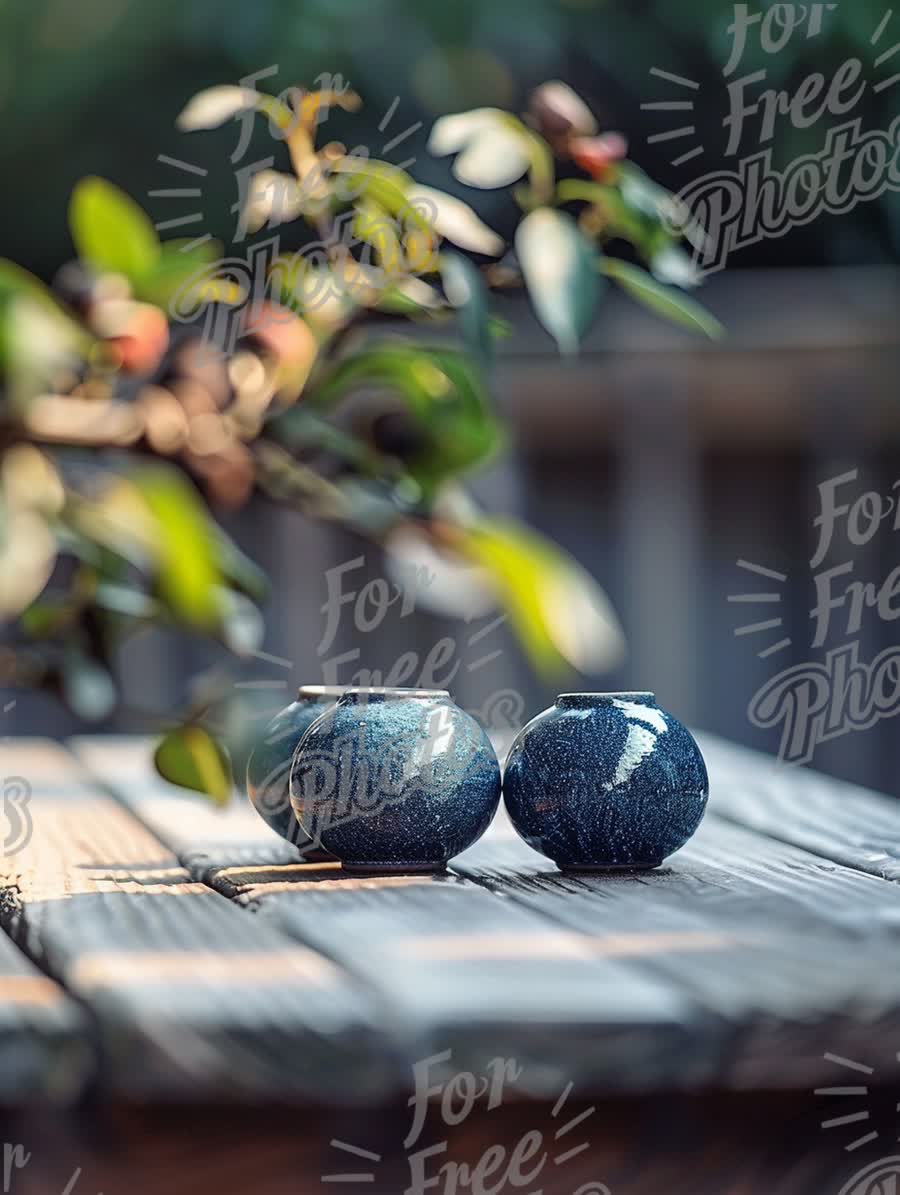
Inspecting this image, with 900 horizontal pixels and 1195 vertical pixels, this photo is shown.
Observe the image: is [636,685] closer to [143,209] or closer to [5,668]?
[143,209]

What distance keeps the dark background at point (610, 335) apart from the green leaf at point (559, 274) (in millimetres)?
2133

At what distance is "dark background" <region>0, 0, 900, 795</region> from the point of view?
3.01 metres

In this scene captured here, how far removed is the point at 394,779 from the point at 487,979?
327mm

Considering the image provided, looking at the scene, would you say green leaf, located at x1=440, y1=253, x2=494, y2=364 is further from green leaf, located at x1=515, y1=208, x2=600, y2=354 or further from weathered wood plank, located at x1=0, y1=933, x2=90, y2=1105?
weathered wood plank, located at x1=0, y1=933, x2=90, y2=1105

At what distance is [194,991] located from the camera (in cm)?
71

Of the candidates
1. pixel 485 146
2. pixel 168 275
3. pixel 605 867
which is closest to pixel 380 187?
pixel 485 146

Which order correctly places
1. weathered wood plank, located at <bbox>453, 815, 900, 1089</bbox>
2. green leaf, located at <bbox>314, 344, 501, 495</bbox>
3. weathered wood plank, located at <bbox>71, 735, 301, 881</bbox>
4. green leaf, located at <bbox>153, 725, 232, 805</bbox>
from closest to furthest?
weathered wood plank, located at <bbox>453, 815, 900, 1089</bbox>, green leaf, located at <bbox>314, 344, 501, 495</bbox>, green leaf, located at <bbox>153, 725, 232, 805</bbox>, weathered wood plank, located at <bbox>71, 735, 301, 881</bbox>

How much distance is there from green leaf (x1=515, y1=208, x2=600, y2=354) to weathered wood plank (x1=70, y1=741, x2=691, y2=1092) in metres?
0.27

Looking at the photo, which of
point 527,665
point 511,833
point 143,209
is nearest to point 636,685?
point 527,665

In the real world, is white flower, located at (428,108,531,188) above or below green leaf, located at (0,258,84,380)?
above

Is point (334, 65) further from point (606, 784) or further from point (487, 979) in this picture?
point (487, 979)

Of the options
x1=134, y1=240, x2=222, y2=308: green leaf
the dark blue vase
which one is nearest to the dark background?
the dark blue vase

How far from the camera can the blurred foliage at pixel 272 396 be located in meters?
0.61

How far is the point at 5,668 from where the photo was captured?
0.79 m
